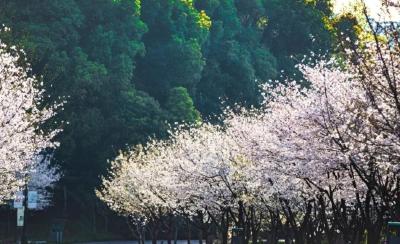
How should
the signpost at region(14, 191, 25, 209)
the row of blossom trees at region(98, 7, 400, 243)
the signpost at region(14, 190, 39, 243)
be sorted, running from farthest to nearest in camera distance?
the signpost at region(14, 191, 25, 209) < the signpost at region(14, 190, 39, 243) < the row of blossom trees at region(98, 7, 400, 243)

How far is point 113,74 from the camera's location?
56.3 metres

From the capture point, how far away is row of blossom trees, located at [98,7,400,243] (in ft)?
44.3

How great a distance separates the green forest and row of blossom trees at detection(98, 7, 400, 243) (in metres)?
14.6

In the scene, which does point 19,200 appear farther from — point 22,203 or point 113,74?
point 113,74

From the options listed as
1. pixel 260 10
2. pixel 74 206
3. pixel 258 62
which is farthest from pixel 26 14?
pixel 260 10

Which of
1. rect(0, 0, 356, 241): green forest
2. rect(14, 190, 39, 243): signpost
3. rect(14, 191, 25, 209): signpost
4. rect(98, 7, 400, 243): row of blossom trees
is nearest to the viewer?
rect(98, 7, 400, 243): row of blossom trees

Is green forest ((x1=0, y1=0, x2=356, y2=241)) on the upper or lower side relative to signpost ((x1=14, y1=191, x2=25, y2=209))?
upper

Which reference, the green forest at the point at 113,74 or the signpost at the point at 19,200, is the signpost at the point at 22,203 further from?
the green forest at the point at 113,74

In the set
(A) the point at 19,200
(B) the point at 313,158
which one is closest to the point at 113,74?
(A) the point at 19,200

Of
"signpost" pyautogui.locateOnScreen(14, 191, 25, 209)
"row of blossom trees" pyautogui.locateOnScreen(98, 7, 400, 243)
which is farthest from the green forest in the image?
"row of blossom trees" pyautogui.locateOnScreen(98, 7, 400, 243)

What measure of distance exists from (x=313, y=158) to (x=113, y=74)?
39565 mm

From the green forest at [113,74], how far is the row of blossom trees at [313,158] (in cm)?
1460

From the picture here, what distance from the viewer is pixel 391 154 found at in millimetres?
13797

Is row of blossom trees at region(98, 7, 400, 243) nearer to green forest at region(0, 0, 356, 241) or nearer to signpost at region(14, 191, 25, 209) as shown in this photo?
signpost at region(14, 191, 25, 209)
